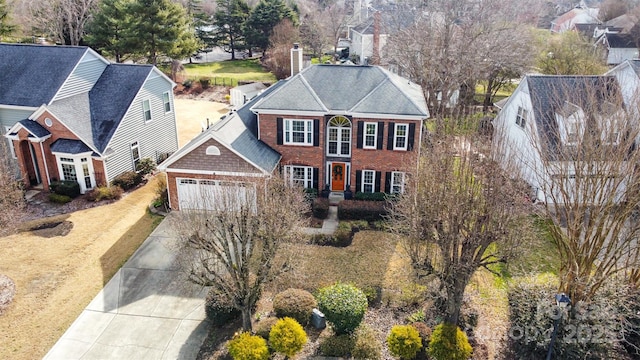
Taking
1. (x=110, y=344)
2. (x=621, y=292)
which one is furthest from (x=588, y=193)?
(x=110, y=344)

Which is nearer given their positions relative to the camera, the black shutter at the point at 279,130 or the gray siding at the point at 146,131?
the black shutter at the point at 279,130

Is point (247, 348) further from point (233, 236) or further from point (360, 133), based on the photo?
point (360, 133)

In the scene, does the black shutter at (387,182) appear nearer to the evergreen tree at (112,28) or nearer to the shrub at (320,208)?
the shrub at (320,208)

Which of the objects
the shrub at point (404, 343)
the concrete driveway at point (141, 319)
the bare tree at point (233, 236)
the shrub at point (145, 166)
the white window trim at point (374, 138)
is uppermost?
the white window trim at point (374, 138)

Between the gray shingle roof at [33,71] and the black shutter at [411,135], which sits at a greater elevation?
the gray shingle roof at [33,71]

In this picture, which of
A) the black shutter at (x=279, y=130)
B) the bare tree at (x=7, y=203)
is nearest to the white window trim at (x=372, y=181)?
the black shutter at (x=279, y=130)

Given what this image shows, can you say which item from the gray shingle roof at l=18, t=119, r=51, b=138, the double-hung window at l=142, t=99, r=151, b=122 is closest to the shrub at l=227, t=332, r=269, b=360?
the gray shingle roof at l=18, t=119, r=51, b=138
